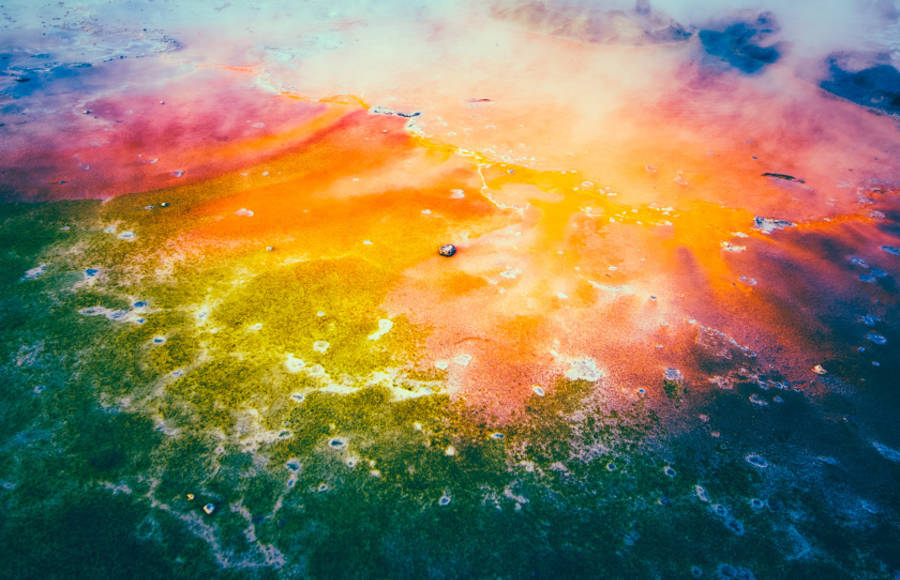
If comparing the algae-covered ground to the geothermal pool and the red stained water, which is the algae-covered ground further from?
the red stained water

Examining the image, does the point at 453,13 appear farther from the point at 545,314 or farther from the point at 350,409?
the point at 350,409

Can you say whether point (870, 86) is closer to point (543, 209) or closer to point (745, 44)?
point (745, 44)

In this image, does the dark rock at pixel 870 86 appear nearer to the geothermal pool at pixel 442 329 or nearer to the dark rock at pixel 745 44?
the geothermal pool at pixel 442 329

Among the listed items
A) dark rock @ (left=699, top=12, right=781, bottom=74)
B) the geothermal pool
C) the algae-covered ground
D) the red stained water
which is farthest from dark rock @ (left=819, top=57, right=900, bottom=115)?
the algae-covered ground

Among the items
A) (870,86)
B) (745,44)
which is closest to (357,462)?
(870,86)

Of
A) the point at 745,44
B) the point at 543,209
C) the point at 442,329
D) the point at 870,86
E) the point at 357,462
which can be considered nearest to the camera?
the point at 357,462

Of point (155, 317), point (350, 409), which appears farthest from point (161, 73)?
point (350, 409)
